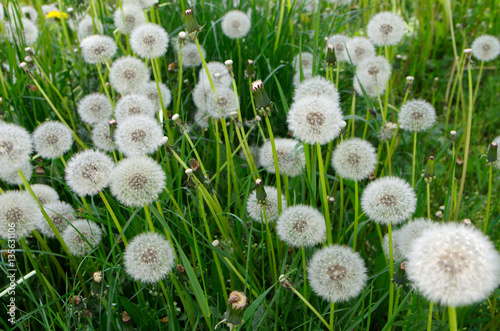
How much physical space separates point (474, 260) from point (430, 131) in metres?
2.72

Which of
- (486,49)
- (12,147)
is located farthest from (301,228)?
(486,49)

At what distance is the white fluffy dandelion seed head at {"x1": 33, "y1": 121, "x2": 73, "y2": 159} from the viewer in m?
2.19

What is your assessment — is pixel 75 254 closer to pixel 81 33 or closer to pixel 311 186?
pixel 311 186

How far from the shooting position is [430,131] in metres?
3.53

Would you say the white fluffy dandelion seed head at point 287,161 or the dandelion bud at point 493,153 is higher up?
the dandelion bud at point 493,153

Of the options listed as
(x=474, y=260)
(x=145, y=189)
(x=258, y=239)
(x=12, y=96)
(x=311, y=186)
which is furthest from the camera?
(x=12, y=96)

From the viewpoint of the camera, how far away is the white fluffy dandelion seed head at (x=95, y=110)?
2.56 metres

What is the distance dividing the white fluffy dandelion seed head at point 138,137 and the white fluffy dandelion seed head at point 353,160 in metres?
0.79

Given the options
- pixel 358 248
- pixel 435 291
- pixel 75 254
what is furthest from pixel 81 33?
pixel 435 291

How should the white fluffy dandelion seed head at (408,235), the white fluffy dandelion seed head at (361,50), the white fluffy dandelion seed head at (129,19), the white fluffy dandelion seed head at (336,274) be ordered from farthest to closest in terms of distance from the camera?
1. the white fluffy dandelion seed head at (129,19)
2. the white fluffy dandelion seed head at (361,50)
3. the white fluffy dandelion seed head at (408,235)
4. the white fluffy dandelion seed head at (336,274)

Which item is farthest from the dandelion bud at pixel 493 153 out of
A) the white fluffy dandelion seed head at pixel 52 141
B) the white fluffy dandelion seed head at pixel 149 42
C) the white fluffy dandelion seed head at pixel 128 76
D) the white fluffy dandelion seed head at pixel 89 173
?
the white fluffy dandelion seed head at pixel 52 141

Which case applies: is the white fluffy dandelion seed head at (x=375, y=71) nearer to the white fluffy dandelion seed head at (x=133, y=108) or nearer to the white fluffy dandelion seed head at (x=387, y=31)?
the white fluffy dandelion seed head at (x=387, y=31)

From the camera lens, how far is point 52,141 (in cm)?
220

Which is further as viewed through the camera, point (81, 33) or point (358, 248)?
point (81, 33)
